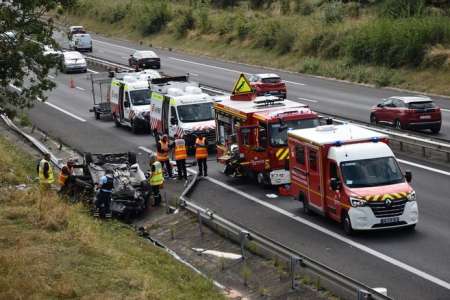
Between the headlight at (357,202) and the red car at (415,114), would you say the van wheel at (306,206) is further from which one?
the red car at (415,114)

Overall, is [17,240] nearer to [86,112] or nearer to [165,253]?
[165,253]

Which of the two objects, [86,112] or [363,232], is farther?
[86,112]

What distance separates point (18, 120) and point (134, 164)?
1745 cm

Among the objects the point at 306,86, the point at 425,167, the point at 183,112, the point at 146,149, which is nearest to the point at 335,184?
the point at 425,167

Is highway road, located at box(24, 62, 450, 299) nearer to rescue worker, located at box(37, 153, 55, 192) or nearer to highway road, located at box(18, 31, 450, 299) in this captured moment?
highway road, located at box(18, 31, 450, 299)

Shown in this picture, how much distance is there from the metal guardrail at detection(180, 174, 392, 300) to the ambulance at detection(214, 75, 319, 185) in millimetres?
3383

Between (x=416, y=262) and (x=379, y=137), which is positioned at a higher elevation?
(x=379, y=137)

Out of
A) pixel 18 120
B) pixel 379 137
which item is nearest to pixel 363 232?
pixel 379 137

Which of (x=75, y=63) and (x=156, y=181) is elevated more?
(x=156, y=181)

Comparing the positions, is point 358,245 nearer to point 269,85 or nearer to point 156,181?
point 156,181

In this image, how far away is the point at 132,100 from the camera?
133ft

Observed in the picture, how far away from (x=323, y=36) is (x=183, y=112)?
30.5 meters

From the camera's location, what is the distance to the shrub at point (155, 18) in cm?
9294

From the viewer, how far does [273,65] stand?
215 ft
